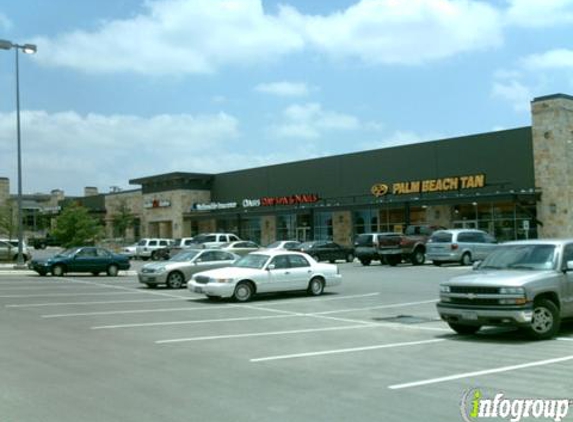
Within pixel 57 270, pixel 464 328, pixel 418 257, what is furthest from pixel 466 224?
pixel 464 328

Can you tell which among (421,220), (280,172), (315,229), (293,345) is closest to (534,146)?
(421,220)

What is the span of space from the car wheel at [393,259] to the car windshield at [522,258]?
23.0 m

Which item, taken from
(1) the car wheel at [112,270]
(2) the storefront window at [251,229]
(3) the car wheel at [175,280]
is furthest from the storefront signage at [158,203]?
(3) the car wheel at [175,280]

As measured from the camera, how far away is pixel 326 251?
138ft

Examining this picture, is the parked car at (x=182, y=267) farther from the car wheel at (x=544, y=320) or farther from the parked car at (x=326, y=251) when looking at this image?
the parked car at (x=326, y=251)

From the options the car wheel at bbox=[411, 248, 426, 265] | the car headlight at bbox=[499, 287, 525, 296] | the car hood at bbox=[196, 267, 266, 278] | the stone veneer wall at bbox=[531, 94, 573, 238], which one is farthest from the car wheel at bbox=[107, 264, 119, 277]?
the car headlight at bbox=[499, 287, 525, 296]

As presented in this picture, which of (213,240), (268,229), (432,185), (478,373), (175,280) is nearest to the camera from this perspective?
(478,373)

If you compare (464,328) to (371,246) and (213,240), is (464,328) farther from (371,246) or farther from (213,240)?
(213,240)

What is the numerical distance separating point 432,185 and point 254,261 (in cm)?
2720

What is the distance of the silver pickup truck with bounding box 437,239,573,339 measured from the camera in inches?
453

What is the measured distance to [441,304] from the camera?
494 inches

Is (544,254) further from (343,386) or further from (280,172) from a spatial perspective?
(280,172)

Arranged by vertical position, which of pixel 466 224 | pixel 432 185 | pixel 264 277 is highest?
pixel 432 185

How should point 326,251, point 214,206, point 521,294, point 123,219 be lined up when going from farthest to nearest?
point 123,219 < point 214,206 < point 326,251 < point 521,294
